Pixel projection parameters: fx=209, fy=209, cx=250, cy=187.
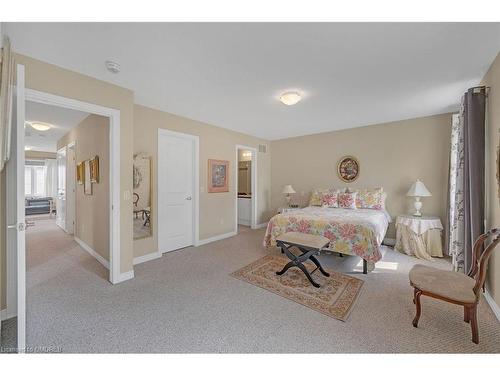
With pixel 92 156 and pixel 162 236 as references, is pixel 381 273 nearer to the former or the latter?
pixel 162 236

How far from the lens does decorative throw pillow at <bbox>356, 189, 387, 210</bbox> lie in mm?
4047

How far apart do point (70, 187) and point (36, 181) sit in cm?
671

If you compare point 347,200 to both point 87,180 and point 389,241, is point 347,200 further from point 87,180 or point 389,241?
point 87,180

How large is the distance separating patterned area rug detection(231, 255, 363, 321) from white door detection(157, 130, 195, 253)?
153 cm

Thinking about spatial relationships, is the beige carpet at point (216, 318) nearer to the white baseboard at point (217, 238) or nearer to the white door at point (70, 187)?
the white baseboard at point (217, 238)

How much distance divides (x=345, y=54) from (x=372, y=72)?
557 mm

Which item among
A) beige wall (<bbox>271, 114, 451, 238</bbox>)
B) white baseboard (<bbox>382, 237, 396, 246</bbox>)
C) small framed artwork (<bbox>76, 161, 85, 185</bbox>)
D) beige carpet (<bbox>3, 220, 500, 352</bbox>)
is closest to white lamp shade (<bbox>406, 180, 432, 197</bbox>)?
beige wall (<bbox>271, 114, 451, 238</bbox>)

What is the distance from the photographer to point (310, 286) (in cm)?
247

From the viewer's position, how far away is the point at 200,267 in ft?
10.1

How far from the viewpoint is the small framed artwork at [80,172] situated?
3.90 m

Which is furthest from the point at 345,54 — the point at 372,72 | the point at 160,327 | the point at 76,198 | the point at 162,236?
the point at 76,198

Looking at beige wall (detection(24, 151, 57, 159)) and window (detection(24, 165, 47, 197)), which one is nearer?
beige wall (detection(24, 151, 57, 159))

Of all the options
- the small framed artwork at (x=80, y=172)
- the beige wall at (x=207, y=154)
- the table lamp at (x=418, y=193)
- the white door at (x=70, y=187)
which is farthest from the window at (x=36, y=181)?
the table lamp at (x=418, y=193)

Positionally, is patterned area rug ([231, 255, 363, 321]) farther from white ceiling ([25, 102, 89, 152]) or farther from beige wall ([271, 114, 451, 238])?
white ceiling ([25, 102, 89, 152])
